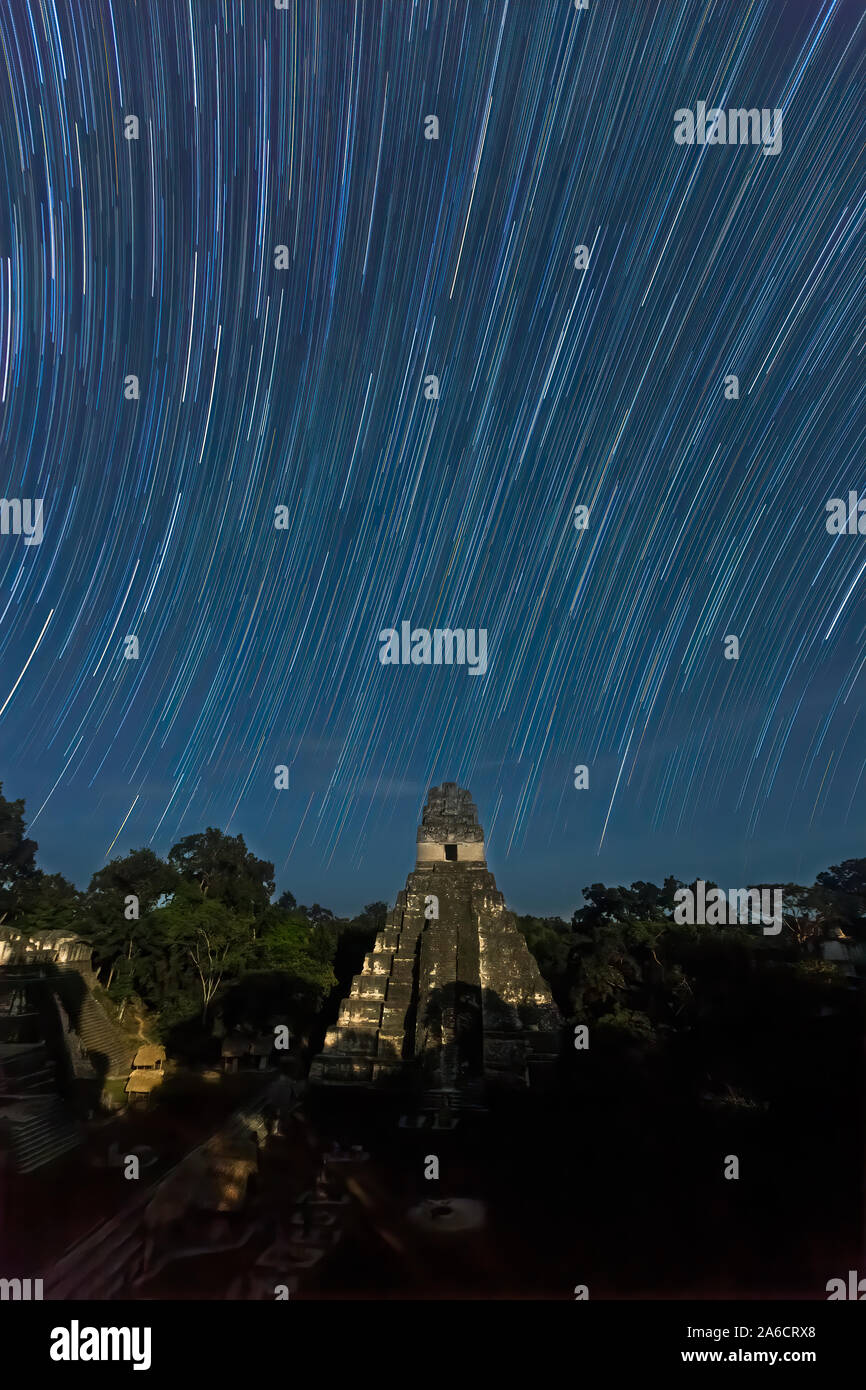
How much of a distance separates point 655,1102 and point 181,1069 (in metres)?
17.2

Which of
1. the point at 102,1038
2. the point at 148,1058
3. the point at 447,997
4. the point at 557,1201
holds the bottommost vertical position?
the point at 102,1038

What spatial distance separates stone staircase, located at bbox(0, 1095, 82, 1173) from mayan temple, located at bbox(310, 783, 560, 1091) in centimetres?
554

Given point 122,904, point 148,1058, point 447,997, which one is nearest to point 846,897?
point 447,997

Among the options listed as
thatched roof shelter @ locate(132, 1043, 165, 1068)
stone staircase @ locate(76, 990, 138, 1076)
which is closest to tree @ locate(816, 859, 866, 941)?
thatched roof shelter @ locate(132, 1043, 165, 1068)

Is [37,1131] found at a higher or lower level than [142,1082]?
higher

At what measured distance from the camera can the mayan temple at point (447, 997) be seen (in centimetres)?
1466

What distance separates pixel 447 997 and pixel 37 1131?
941 cm

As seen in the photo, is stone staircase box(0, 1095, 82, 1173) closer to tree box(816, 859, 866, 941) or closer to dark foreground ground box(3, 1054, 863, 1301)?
dark foreground ground box(3, 1054, 863, 1301)

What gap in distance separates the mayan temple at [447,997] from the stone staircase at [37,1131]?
554 cm

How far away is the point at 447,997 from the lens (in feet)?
54.1

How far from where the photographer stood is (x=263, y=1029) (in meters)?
27.9

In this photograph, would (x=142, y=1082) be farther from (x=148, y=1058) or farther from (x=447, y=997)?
(x=447, y=997)

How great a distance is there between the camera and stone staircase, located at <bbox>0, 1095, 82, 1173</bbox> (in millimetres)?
13133
